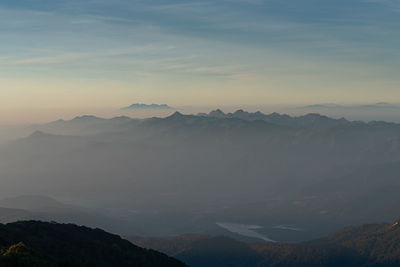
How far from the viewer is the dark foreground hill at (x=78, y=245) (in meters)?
137

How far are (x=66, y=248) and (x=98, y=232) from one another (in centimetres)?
4677

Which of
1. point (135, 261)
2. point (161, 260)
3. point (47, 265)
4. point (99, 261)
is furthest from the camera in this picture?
point (161, 260)

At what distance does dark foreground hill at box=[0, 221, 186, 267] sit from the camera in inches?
5408

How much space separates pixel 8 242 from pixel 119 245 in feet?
221

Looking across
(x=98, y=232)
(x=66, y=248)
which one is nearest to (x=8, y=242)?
(x=66, y=248)

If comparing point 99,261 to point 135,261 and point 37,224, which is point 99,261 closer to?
point 135,261

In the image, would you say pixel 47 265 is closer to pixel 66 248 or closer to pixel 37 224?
pixel 66 248

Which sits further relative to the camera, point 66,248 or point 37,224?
point 37,224

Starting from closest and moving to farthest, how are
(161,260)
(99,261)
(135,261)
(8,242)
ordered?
(8,242) → (99,261) → (135,261) → (161,260)

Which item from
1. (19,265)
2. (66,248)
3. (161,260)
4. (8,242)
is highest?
(19,265)

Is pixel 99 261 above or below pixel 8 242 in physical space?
below

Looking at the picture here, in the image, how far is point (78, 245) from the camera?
16200 cm

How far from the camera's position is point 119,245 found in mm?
180250

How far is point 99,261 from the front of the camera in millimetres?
149500
